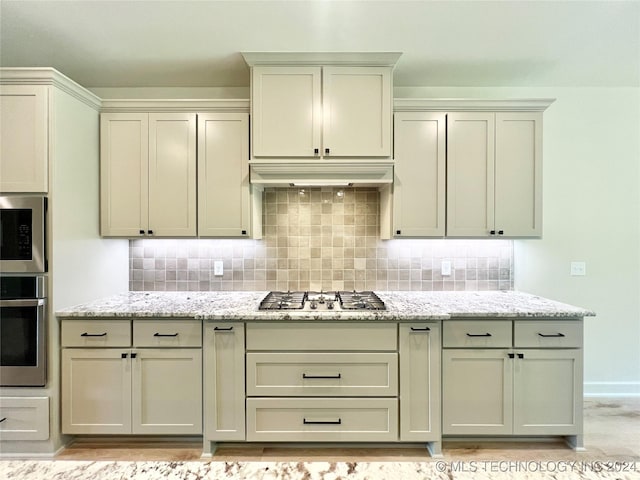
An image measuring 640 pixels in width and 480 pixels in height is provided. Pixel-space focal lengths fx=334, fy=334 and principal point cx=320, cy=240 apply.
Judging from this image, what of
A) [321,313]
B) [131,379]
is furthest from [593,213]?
[131,379]

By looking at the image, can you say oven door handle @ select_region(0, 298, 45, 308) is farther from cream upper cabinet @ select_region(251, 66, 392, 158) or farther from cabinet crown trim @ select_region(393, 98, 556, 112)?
cabinet crown trim @ select_region(393, 98, 556, 112)

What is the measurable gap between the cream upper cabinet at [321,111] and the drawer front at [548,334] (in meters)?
1.47

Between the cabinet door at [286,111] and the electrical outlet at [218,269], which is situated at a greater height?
the cabinet door at [286,111]

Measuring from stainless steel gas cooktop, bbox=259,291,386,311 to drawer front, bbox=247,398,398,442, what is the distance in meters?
0.56

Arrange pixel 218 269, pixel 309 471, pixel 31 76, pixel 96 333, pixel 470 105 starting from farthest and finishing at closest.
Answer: pixel 218 269, pixel 470 105, pixel 96 333, pixel 31 76, pixel 309 471

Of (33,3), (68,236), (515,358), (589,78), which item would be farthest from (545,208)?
(33,3)

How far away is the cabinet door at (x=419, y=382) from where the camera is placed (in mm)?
2061

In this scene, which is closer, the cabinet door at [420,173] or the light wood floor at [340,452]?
the light wood floor at [340,452]

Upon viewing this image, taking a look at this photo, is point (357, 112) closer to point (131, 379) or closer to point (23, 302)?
point (131, 379)

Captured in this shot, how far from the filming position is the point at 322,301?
2357 mm

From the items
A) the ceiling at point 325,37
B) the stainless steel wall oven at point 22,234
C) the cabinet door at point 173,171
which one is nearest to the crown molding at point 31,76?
the ceiling at point 325,37

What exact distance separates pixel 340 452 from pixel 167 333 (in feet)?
4.40

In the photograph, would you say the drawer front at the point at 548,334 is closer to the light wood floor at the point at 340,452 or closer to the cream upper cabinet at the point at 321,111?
the light wood floor at the point at 340,452

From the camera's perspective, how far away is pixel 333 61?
2.28 m
